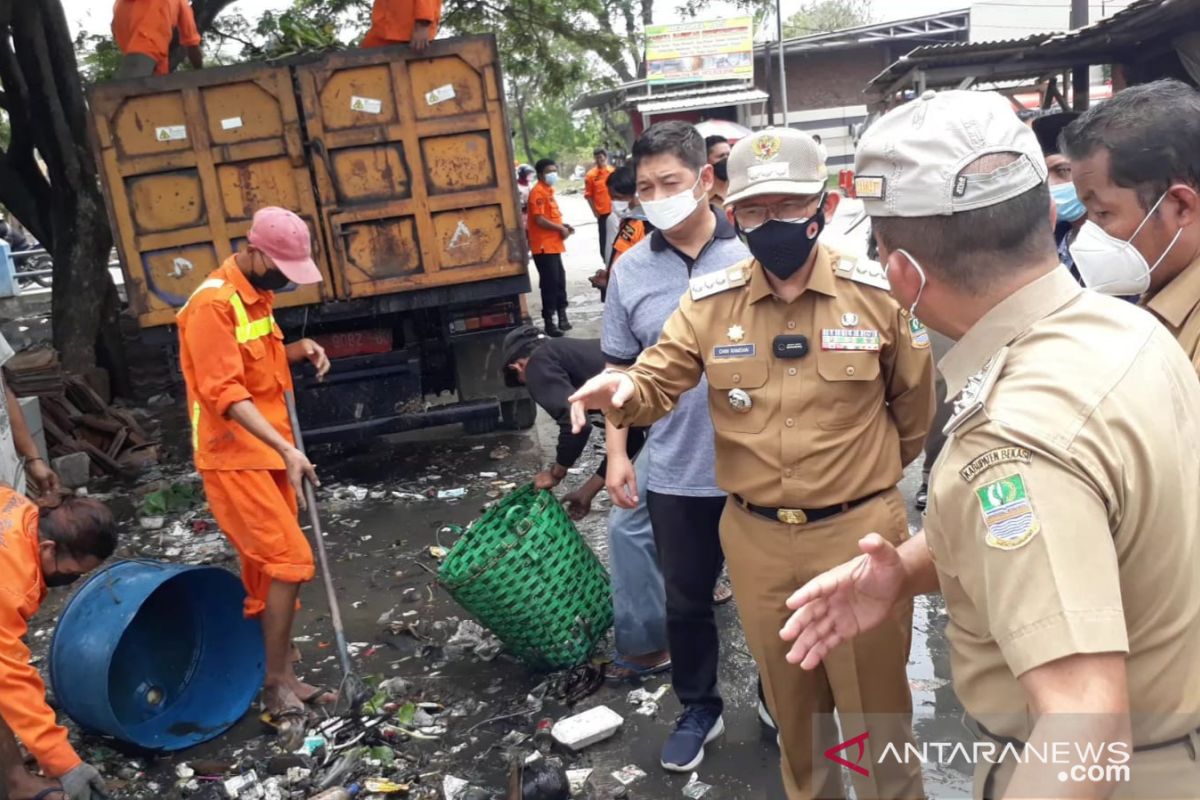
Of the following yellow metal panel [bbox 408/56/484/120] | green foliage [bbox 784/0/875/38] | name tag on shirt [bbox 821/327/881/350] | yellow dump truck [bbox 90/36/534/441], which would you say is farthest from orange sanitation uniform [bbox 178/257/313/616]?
green foliage [bbox 784/0/875/38]

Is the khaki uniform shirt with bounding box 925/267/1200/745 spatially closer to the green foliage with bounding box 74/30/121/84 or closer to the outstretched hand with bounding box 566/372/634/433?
→ the outstretched hand with bounding box 566/372/634/433

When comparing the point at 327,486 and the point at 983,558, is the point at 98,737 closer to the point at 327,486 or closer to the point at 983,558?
the point at 327,486

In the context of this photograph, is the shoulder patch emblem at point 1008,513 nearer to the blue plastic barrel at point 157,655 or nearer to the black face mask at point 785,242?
the black face mask at point 785,242

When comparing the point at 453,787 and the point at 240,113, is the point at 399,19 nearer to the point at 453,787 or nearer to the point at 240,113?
the point at 240,113

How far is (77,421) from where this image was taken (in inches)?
291

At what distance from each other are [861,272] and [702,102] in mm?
21186

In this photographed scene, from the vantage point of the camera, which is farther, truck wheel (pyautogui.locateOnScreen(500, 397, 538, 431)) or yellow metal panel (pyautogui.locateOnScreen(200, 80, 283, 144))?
truck wheel (pyautogui.locateOnScreen(500, 397, 538, 431))

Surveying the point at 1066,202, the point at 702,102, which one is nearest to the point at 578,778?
the point at 1066,202

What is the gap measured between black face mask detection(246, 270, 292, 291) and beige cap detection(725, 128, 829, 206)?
6.71 feet

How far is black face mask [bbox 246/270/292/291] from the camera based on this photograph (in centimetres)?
378

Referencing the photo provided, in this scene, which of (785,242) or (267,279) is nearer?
(785,242)

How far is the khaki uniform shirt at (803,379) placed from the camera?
2.43 metres

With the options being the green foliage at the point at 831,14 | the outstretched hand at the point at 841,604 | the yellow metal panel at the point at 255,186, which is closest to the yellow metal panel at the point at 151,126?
the yellow metal panel at the point at 255,186

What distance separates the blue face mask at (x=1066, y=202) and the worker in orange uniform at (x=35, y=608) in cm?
357
